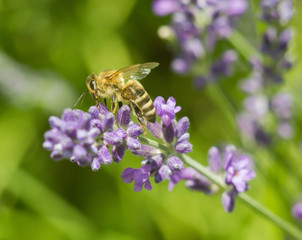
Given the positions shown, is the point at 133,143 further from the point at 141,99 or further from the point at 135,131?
the point at 141,99

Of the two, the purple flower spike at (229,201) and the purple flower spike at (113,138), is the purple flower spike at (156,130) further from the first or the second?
the purple flower spike at (229,201)

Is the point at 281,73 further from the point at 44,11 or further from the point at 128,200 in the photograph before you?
the point at 44,11

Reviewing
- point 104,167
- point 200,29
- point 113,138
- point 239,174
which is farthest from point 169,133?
point 104,167

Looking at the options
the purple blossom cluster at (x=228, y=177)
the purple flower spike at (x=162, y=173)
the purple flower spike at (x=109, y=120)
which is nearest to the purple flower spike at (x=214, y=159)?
the purple blossom cluster at (x=228, y=177)

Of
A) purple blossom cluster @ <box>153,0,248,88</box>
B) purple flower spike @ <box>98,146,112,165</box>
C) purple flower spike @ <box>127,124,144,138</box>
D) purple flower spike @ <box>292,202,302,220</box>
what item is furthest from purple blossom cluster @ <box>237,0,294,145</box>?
purple flower spike @ <box>98,146,112,165</box>

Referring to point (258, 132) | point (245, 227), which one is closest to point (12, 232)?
point (245, 227)

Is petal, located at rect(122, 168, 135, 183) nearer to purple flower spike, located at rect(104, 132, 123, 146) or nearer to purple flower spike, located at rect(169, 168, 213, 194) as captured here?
purple flower spike, located at rect(104, 132, 123, 146)
